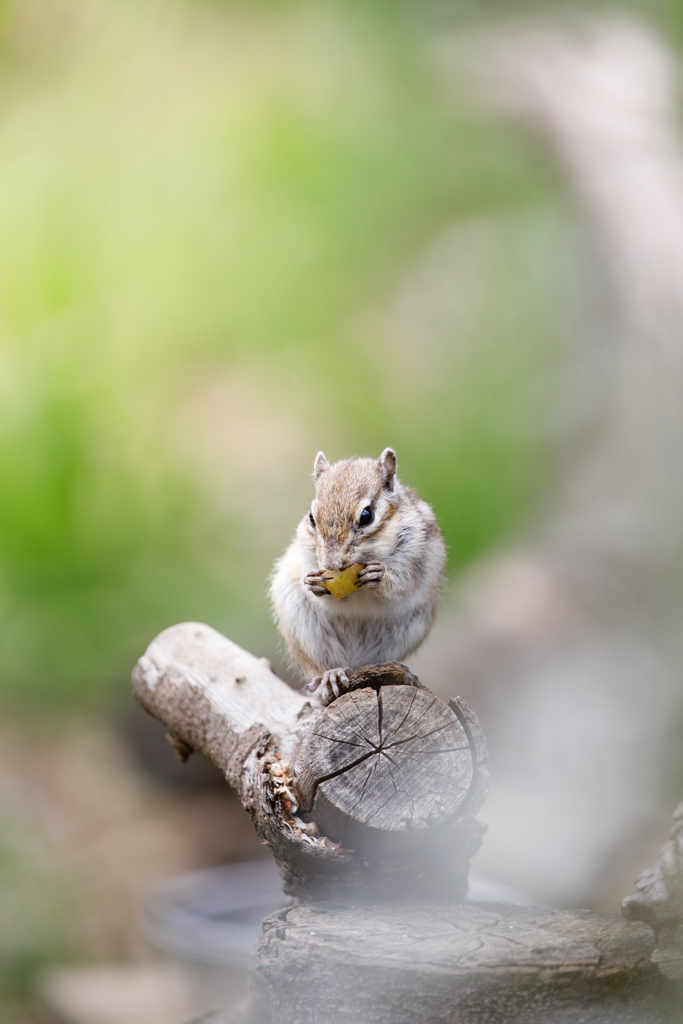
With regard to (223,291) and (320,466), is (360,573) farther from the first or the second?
(223,291)

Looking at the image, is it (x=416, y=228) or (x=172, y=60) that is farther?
(x=416, y=228)

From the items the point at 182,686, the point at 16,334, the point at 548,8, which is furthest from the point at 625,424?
the point at 182,686

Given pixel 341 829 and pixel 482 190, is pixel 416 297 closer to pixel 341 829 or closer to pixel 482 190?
pixel 482 190

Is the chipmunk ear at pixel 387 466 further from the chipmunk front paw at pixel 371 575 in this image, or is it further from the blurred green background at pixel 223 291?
the blurred green background at pixel 223 291

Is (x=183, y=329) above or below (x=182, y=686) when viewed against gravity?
above

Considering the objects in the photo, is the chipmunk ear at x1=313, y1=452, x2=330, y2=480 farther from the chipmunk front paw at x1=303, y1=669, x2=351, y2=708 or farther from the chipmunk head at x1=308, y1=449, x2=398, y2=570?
the chipmunk front paw at x1=303, y1=669, x2=351, y2=708

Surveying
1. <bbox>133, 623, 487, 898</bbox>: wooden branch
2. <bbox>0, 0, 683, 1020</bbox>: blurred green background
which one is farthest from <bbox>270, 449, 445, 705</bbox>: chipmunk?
<bbox>0, 0, 683, 1020</bbox>: blurred green background

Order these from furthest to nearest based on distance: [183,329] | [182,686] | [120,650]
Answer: [183,329], [120,650], [182,686]
